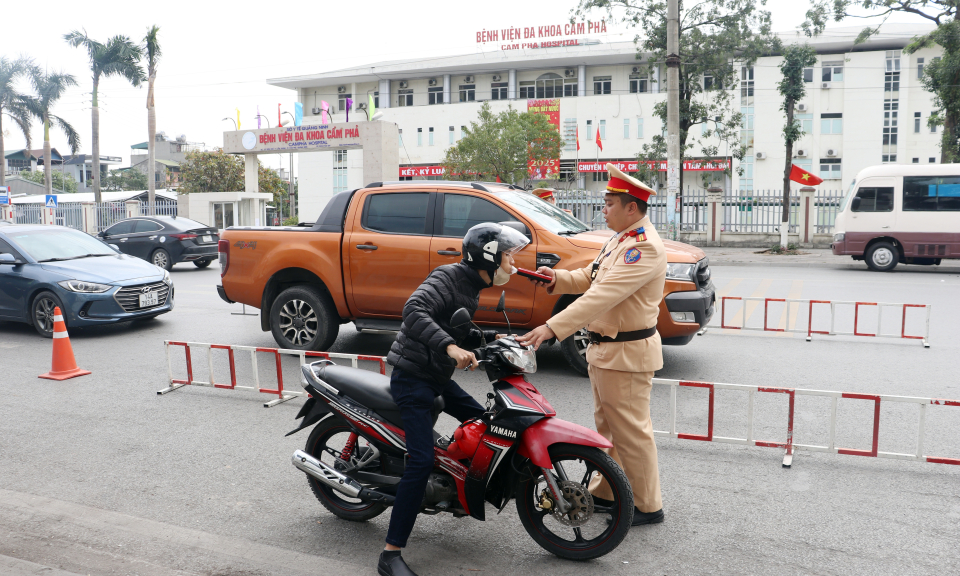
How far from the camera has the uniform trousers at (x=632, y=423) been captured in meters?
3.85

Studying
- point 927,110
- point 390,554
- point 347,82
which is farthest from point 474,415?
point 347,82

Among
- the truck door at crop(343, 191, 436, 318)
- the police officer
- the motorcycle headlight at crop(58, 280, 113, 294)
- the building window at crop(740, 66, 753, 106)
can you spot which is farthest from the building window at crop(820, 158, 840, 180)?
the police officer

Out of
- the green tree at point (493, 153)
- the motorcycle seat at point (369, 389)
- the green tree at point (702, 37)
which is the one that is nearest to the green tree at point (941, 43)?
the green tree at point (702, 37)

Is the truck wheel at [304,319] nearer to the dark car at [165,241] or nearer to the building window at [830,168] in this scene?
the dark car at [165,241]

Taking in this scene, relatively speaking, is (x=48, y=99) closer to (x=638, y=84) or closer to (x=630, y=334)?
(x=638, y=84)

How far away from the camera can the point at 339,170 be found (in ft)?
199

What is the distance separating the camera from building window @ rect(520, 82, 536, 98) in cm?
5681

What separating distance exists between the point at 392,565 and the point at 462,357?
105 cm

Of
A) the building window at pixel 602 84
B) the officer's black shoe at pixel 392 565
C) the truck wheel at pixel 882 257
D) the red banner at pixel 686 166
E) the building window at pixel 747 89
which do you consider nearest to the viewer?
the officer's black shoe at pixel 392 565

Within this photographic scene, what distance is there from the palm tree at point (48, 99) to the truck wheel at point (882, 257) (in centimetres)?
4341

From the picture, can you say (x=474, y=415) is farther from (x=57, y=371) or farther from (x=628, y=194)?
(x=57, y=371)

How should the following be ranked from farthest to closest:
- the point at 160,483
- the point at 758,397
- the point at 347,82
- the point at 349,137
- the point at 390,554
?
1. the point at 347,82
2. the point at 349,137
3. the point at 758,397
4. the point at 160,483
5. the point at 390,554

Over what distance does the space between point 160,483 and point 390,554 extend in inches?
81.9

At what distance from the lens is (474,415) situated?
3.82 meters
